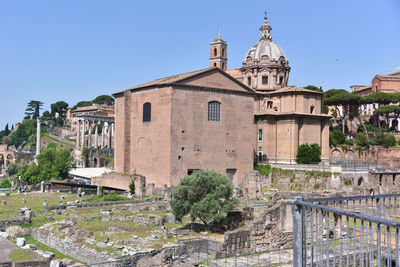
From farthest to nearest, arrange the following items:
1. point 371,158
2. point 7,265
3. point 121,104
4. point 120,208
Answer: point 371,158 < point 121,104 < point 120,208 < point 7,265

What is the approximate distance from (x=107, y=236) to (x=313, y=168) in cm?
2313

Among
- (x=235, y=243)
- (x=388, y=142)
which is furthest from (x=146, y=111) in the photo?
(x=388, y=142)

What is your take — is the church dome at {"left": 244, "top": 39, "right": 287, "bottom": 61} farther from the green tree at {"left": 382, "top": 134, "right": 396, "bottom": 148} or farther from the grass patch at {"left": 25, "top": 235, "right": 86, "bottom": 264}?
the grass patch at {"left": 25, "top": 235, "right": 86, "bottom": 264}

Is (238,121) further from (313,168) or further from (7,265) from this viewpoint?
(7,265)

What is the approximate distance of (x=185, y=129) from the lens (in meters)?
35.6

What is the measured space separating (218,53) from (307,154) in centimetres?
2584

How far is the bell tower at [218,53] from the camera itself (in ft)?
203

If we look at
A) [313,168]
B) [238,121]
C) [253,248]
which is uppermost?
[238,121]

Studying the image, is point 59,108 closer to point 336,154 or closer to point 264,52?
point 264,52

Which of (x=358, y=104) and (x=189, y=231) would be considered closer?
(x=189, y=231)

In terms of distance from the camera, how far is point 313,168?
36.9m

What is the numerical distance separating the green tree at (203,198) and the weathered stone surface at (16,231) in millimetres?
7015

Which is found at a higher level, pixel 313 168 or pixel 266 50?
pixel 266 50

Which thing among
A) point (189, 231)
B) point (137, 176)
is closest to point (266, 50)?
point (137, 176)
